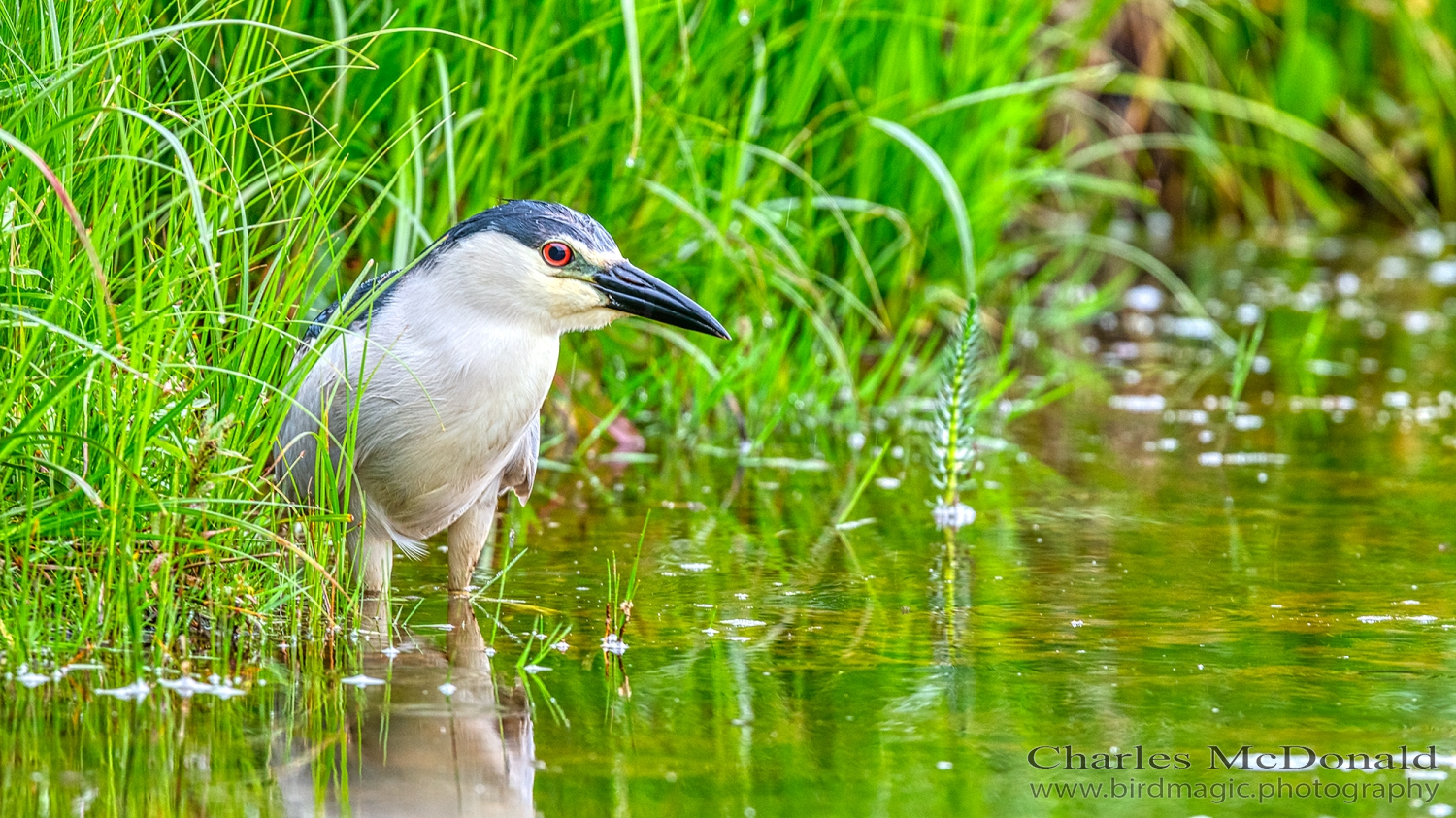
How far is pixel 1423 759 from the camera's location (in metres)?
2.67

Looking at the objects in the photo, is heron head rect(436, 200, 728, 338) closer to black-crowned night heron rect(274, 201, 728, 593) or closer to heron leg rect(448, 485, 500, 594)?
black-crowned night heron rect(274, 201, 728, 593)

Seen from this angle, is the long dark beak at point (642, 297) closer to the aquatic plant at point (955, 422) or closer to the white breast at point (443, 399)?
the white breast at point (443, 399)

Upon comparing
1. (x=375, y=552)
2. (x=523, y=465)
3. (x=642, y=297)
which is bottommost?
(x=375, y=552)

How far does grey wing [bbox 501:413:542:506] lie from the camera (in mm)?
3894

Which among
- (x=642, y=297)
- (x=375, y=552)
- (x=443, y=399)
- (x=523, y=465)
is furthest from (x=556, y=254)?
(x=375, y=552)

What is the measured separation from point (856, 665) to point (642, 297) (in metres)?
0.88

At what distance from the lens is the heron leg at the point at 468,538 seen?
3719 millimetres

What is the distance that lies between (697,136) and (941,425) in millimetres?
1152

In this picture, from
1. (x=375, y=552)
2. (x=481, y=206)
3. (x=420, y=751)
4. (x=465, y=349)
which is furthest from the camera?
(x=481, y=206)

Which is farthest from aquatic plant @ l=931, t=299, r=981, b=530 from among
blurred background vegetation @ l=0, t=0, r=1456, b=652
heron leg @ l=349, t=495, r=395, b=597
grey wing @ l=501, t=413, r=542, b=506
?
heron leg @ l=349, t=495, r=395, b=597

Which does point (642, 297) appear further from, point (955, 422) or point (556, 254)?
point (955, 422)

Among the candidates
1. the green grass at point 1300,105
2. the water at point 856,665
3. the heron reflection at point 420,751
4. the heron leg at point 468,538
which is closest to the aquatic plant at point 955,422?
the water at point 856,665

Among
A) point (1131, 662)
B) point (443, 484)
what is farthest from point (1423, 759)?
point (443, 484)

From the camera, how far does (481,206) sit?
470 centimetres
